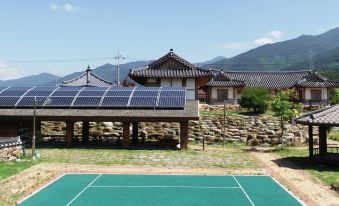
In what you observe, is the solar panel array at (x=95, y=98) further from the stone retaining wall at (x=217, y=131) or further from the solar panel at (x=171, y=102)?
the stone retaining wall at (x=217, y=131)

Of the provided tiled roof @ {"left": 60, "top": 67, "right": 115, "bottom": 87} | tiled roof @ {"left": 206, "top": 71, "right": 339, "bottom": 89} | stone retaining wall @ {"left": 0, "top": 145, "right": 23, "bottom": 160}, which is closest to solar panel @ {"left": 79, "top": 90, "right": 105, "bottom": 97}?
stone retaining wall @ {"left": 0, "top": 145, "right": 23, "bottom": 160}

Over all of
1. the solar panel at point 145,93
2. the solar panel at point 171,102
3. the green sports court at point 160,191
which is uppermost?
Answer: the solar panel at point 145,93

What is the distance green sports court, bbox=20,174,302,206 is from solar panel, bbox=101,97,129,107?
10.4 m

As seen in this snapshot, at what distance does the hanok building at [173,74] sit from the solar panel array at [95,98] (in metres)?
10.5

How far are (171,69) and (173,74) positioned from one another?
117 centimetres

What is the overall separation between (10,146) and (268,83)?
46678 mm

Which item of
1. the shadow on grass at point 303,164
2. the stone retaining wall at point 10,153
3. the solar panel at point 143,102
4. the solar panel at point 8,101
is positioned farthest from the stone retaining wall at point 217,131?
Answer: the stone retaining wall at point 10,153

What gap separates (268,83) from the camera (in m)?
62.2

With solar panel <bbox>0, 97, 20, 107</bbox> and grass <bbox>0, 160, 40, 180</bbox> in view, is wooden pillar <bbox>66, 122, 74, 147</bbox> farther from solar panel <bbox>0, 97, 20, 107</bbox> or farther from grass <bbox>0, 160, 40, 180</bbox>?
grass <bbox>0, 160, 40, 180</bbox>

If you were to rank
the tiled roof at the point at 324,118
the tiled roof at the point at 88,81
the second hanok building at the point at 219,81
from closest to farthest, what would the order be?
the tiled roof at the point at 324,118
the second hanok building at the point at 219,81
the tiled roof at the point at 88,81

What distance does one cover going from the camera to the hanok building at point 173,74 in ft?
138

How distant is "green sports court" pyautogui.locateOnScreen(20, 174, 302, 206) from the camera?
46.7 feet

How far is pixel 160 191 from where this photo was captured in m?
15.8

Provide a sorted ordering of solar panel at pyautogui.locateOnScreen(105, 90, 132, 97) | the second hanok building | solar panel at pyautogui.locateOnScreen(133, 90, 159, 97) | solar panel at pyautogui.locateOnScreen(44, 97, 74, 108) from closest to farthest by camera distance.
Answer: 1. solar panel at pyautogui.locateOnScreen(44, 97, 74, 108)
2. solar panel at pyautogui.locateOnScreen(133, 90, 159, 97)
3. solar panel at pyautogui.locateOnScreen(105, 90, 132, 97)
4. the second hanok building
